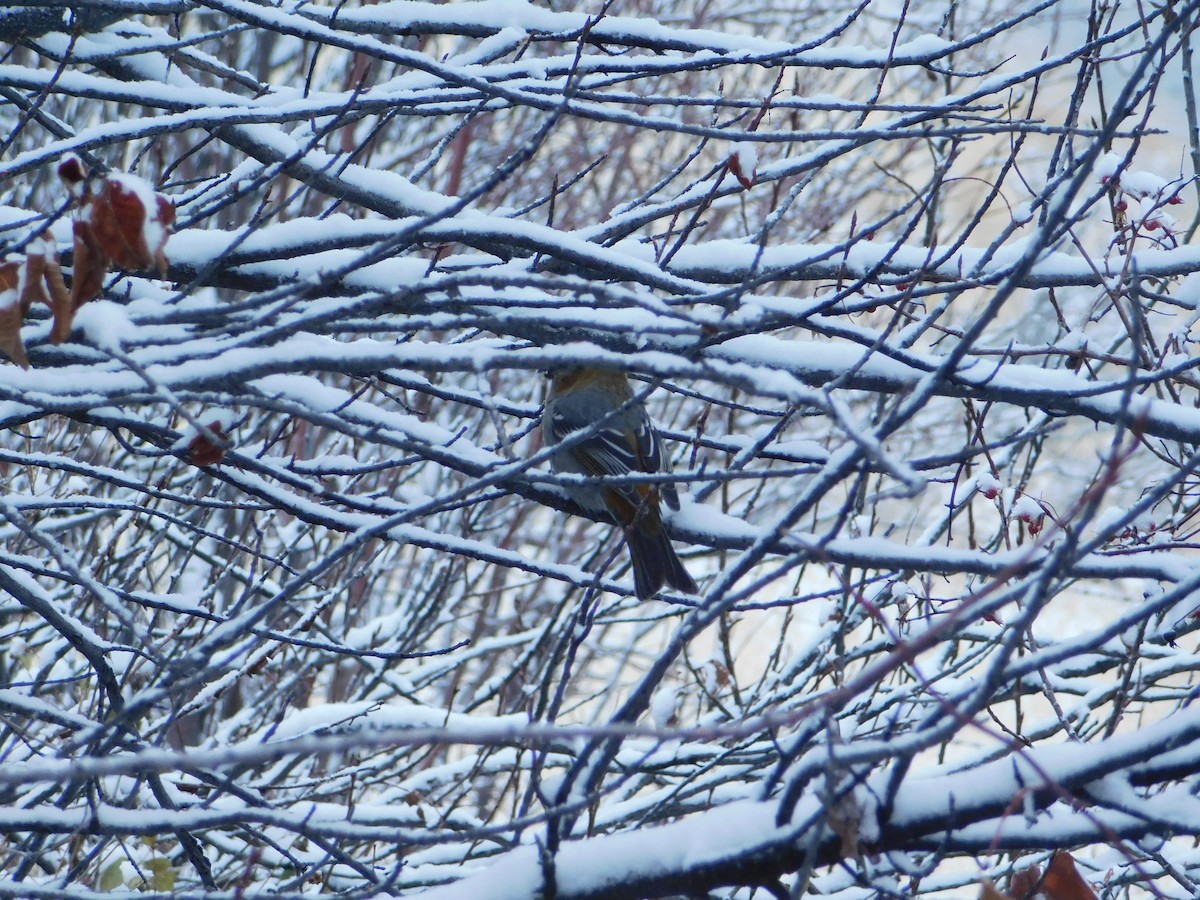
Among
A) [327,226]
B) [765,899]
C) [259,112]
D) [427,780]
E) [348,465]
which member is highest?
[259,112]

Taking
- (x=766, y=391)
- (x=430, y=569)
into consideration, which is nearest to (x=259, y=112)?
(x=766, y=391)

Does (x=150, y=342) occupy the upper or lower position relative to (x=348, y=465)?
lower

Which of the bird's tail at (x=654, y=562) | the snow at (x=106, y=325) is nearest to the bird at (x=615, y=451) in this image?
the bird's tail at (x=654, y=562)

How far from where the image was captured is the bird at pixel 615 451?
4895mm

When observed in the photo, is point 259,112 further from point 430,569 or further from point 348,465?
point 430,569

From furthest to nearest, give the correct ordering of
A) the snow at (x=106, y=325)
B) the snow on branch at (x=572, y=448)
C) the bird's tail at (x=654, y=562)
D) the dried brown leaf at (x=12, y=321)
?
the bird's tail at (x=654, y=562) → the dried brown leaf at (x=12, y=321) → the snow at (x=106, y=325) → the snow on branch at (x=572, y=448)

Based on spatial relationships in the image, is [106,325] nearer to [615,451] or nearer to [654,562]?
[654,562]

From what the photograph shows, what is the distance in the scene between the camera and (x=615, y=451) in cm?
565

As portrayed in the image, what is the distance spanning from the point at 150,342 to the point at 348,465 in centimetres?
118

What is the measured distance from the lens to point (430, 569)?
23.5 feet

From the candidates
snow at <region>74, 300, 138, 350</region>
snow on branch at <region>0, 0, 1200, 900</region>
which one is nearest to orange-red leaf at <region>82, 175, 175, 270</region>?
snow on branch at <region>0, 0, 1200, 900</region>

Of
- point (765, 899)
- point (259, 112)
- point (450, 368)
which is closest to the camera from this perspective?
point (450, 368)

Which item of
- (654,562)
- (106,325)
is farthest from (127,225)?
(654,562)

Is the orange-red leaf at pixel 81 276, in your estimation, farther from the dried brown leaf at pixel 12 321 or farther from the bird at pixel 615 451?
the bird at pixel 615 451
